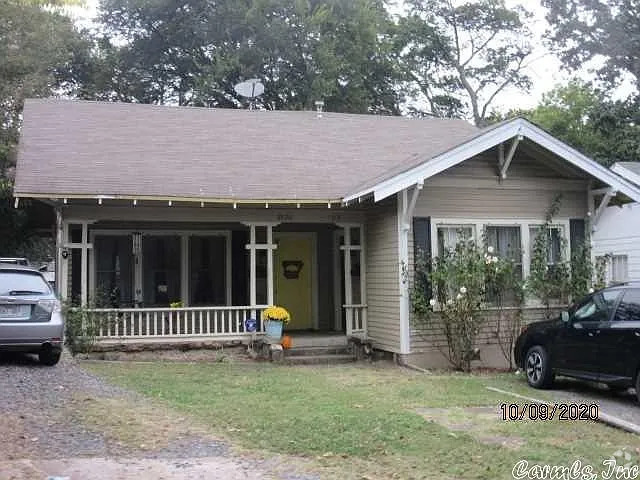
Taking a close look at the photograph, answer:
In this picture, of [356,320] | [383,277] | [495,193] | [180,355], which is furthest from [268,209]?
[495,193]

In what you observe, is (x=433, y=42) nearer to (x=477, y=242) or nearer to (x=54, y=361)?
(x=477, y=242)

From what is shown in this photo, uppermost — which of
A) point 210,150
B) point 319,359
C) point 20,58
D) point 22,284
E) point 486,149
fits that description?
point 20,58

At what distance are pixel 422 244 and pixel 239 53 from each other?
67.7ft

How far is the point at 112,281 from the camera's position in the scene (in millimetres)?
14852

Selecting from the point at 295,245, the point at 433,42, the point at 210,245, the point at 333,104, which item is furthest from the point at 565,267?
the point at 433,42

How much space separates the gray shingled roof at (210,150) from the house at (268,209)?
0.05m

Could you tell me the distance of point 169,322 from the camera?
1377 cm

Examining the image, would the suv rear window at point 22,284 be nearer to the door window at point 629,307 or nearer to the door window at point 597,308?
the door window at point 597,308

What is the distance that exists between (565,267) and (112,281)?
9.12 meters

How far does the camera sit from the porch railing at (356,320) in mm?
14312

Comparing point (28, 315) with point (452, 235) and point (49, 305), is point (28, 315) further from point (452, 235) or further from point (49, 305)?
→ point (452, 235)

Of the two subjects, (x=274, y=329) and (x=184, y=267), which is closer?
(x=274, y=329)

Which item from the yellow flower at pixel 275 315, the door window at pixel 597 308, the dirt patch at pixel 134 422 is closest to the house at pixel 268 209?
the yellow flower at pixel 275 315
